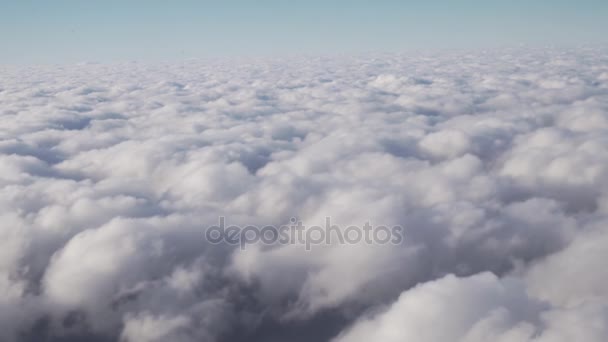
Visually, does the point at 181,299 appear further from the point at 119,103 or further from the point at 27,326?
the point at 119,103

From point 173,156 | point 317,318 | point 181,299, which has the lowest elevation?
point 317,318

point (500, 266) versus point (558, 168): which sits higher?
point (558, 168)

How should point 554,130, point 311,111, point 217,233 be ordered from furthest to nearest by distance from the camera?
point 311,111, point 554,130, point 217,233

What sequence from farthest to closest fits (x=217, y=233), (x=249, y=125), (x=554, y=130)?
(x=249, y=125)
(x=554, y=130)
(x=217, y=233)

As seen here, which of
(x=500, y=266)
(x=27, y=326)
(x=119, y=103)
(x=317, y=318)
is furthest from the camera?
(x=119, y=103)

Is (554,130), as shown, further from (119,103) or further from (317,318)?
(119,103)

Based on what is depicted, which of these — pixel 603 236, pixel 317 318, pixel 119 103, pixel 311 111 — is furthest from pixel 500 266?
pixel 119 103

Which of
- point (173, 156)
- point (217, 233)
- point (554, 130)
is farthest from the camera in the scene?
point (554, 130)

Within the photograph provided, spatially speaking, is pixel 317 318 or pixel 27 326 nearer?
pixel 27 326

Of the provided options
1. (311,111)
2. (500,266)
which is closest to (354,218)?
(500,266)
